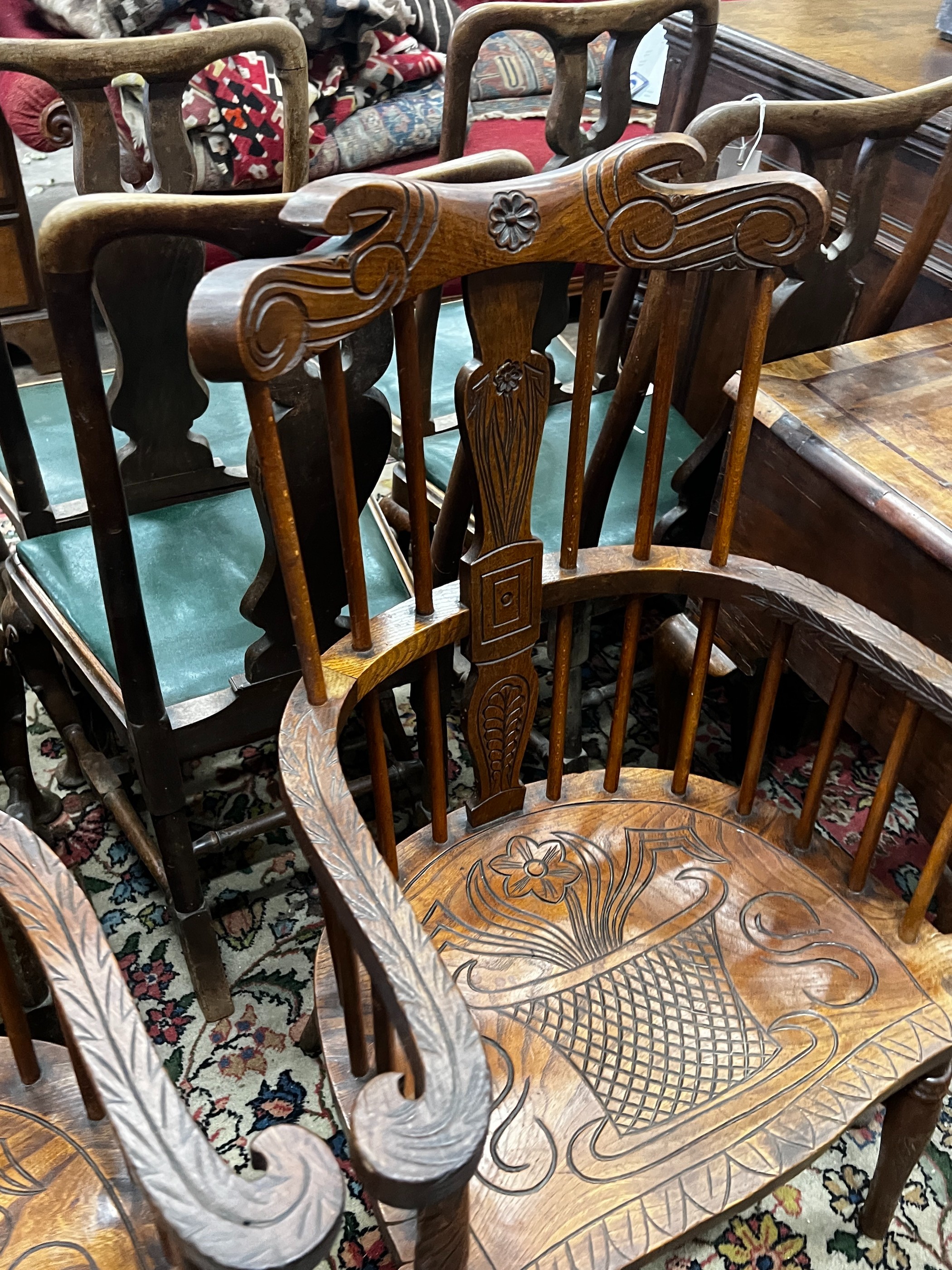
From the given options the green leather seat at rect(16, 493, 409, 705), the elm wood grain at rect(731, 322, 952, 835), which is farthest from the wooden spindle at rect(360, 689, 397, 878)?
the elm wood grain at rect(731, 322, 952, 835)

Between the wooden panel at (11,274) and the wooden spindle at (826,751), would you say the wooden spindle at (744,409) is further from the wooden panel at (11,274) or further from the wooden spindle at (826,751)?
the wooden panel at (11,274)

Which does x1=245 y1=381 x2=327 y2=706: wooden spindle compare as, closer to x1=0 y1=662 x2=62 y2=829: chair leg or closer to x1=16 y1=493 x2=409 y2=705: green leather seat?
x1=16 y1=493 x2=409 y2=705: green leather seat

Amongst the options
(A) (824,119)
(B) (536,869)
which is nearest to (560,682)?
(B) (536,869)

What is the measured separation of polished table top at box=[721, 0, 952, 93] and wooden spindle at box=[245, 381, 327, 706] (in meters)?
1.25

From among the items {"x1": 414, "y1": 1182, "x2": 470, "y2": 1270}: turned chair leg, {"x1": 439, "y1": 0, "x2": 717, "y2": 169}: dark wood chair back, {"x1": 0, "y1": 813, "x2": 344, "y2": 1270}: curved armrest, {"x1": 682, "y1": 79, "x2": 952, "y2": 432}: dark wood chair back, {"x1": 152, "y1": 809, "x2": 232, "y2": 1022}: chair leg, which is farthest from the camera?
{"x1": 152, "y1": 809, "x2": 232, "y2": 1022}: chair leg

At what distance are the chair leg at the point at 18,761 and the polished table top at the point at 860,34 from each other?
4.89ft

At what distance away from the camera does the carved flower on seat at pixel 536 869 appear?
3.33 ft

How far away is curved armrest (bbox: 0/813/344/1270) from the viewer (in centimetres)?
49

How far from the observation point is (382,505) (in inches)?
66.2

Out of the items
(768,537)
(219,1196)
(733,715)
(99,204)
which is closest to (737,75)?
(768,537)

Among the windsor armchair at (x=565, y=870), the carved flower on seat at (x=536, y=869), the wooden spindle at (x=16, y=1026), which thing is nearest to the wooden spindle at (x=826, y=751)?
the windsor armchair at (x=565, y=870)

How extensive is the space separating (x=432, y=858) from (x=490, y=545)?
34cm

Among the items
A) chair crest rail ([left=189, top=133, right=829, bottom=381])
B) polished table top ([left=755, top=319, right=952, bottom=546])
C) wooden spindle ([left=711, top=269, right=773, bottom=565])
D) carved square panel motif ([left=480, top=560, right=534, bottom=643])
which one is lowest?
carved square panel motif ([left=480, top=560, right=534, bottom=643])

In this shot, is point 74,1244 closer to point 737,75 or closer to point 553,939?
point 553,939
